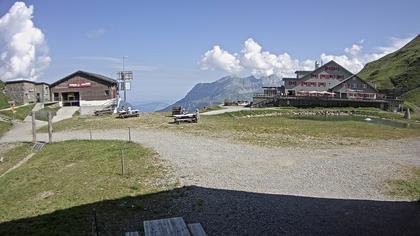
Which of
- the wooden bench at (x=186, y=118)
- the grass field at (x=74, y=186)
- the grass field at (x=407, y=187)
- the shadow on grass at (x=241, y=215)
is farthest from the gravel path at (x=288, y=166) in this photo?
the wooden bench at (x=186, y=118)

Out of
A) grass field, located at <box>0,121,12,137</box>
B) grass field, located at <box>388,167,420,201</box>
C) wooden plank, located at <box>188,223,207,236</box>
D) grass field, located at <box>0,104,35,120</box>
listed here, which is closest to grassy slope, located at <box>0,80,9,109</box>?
grass field, located at <box>0,104,35,120</box>

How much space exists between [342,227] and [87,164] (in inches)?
523

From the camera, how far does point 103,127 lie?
37188 millimetres

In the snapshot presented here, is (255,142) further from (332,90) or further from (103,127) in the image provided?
(332,90)

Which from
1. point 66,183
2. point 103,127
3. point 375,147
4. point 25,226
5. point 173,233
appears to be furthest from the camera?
point 103,127

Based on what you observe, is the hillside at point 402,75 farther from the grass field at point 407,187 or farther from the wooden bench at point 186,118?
the grass field at point 407,187

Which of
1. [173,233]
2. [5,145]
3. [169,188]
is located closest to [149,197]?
[169,188]

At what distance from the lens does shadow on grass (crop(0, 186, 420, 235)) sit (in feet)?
33.8

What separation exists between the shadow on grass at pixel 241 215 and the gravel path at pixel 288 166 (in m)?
1.15

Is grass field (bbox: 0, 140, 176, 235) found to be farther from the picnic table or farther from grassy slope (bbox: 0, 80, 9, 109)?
grassy slope (bbox: 0, 80, 9, 109)

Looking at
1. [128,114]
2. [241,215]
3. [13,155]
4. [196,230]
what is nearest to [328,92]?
[128,114]

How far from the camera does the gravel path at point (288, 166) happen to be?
14398 mm

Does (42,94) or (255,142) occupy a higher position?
(42,94)

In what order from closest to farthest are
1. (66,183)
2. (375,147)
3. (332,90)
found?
1. (66,183)
2. (375,147)
3. (332,90)
